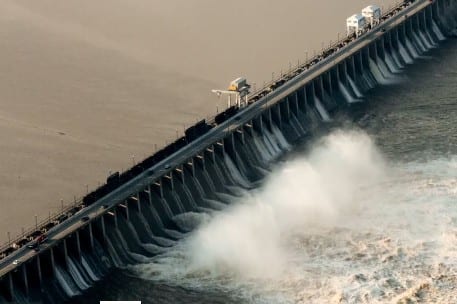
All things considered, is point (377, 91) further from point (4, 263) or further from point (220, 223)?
point (4, 263)

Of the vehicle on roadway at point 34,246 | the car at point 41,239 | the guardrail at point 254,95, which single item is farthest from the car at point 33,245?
the guardrail at point 254,95

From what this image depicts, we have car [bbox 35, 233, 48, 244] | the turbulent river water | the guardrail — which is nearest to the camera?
the turbulent river water

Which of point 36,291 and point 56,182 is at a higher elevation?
point 56,182

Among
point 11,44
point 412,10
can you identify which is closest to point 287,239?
point 11,44

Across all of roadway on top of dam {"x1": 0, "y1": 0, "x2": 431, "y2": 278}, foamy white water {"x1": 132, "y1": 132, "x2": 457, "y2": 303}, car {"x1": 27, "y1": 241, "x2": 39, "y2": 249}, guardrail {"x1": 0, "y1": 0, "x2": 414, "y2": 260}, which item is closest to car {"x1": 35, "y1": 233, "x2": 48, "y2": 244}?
car {"x1": 27, "y1": 241, "x2": 39, "y2": 249}

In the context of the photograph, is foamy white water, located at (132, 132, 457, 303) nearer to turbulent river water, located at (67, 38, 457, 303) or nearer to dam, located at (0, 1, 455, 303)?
turbulent river water, located at (67, 38, 457, 303)

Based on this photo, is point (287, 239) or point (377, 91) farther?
point (377, 91)
